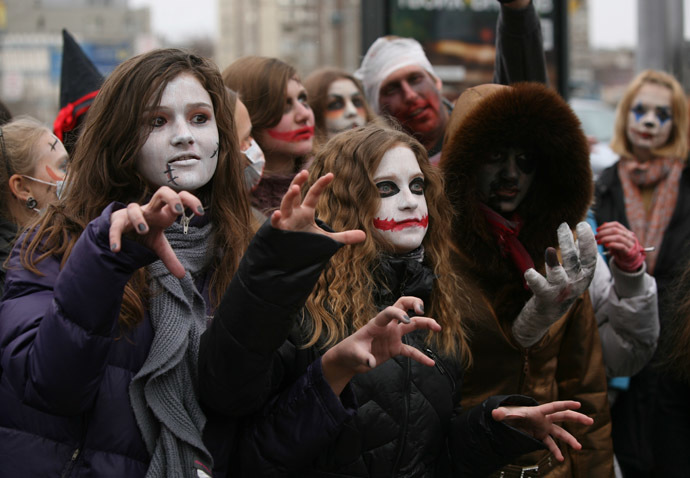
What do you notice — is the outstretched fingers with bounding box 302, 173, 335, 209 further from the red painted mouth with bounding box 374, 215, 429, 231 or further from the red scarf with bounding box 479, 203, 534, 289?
the red scarf with bounding box 479, 203, 534, 289

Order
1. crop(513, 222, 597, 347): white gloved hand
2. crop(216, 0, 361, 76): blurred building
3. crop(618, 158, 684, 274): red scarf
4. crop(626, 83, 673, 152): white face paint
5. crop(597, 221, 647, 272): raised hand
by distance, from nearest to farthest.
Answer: crop(513, 222, 597, 347): white gloved hand
crop(597, 221, 647, 272): raised hand
crop(618, 158, 684, 274): red scarf
crop(626, 83, 673, 152): white face paint
crop(216, 0, 361, 76): blurred building

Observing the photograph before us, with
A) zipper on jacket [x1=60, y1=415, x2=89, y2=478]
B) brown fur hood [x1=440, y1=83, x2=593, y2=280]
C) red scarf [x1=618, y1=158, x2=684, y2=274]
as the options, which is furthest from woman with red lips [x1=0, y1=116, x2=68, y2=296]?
red scarf [x1=618, y1=158, x2=684, y2=274]

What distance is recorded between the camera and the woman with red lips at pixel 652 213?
3779 mm

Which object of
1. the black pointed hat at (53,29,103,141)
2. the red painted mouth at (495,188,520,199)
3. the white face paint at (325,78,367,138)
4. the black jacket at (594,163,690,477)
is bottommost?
the black jacket at (594,163,690,477)

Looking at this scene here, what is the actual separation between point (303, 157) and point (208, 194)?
133 cm

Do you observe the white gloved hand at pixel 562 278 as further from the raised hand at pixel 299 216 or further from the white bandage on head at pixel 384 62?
the white bandage on head at pixel 384 62

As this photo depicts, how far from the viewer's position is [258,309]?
2178mm

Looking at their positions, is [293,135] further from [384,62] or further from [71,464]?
[71,464]

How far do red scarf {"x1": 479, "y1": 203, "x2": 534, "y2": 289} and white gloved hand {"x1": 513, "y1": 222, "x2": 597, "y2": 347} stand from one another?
0.68 feet

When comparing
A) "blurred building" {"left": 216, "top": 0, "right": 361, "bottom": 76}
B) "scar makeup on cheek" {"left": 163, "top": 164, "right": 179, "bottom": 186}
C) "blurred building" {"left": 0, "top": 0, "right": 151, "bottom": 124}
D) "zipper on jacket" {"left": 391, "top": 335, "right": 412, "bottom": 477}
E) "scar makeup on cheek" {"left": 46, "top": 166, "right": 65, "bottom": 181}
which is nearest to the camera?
"scar makeup on cheek" {"left": 163, "top": 164, "right": 179, "bottom": 186}

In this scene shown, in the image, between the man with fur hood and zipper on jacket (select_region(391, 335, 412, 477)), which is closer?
zipper on jacket (select_region(391, 335, 412, 477))

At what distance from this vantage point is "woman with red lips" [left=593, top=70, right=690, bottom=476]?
3779mm

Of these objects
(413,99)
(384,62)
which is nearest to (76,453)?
(413,99)

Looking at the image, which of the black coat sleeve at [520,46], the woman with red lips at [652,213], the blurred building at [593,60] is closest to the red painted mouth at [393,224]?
the black coat sleeve at [520,46]
